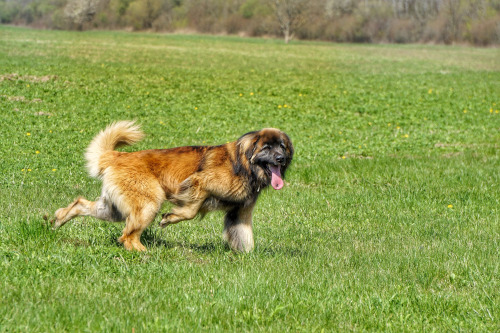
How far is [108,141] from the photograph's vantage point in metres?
6.66

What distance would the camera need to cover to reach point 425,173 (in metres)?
11.4

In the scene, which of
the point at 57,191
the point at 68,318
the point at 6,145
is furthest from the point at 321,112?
the point at 68,318

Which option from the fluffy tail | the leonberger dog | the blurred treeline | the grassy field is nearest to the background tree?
the blurred treeline

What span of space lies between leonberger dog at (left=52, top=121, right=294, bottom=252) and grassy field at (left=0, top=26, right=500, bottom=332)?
34 centimetres

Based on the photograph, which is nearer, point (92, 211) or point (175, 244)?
point (92, 211)

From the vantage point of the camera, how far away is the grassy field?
4.50 meters

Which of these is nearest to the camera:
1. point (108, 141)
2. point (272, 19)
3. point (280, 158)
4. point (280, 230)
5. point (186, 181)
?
point (280, 158)

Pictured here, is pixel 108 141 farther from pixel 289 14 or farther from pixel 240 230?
pixel 289 14

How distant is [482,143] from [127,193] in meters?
12.8

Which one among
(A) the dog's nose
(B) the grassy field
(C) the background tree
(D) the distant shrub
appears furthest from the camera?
(C) the background tree

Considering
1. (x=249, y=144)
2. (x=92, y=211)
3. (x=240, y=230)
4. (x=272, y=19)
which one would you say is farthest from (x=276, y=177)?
(x=272, y=19)

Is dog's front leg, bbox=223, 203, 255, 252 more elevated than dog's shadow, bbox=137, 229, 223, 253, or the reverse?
dog's front leg, bbox=223, 203, 255, 252

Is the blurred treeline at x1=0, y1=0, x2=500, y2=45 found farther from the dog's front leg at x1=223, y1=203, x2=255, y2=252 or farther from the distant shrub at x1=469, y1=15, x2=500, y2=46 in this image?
the dog's front leg at x1=223, y1=203, x2=255, y2=252

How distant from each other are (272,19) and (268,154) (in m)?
77.8
